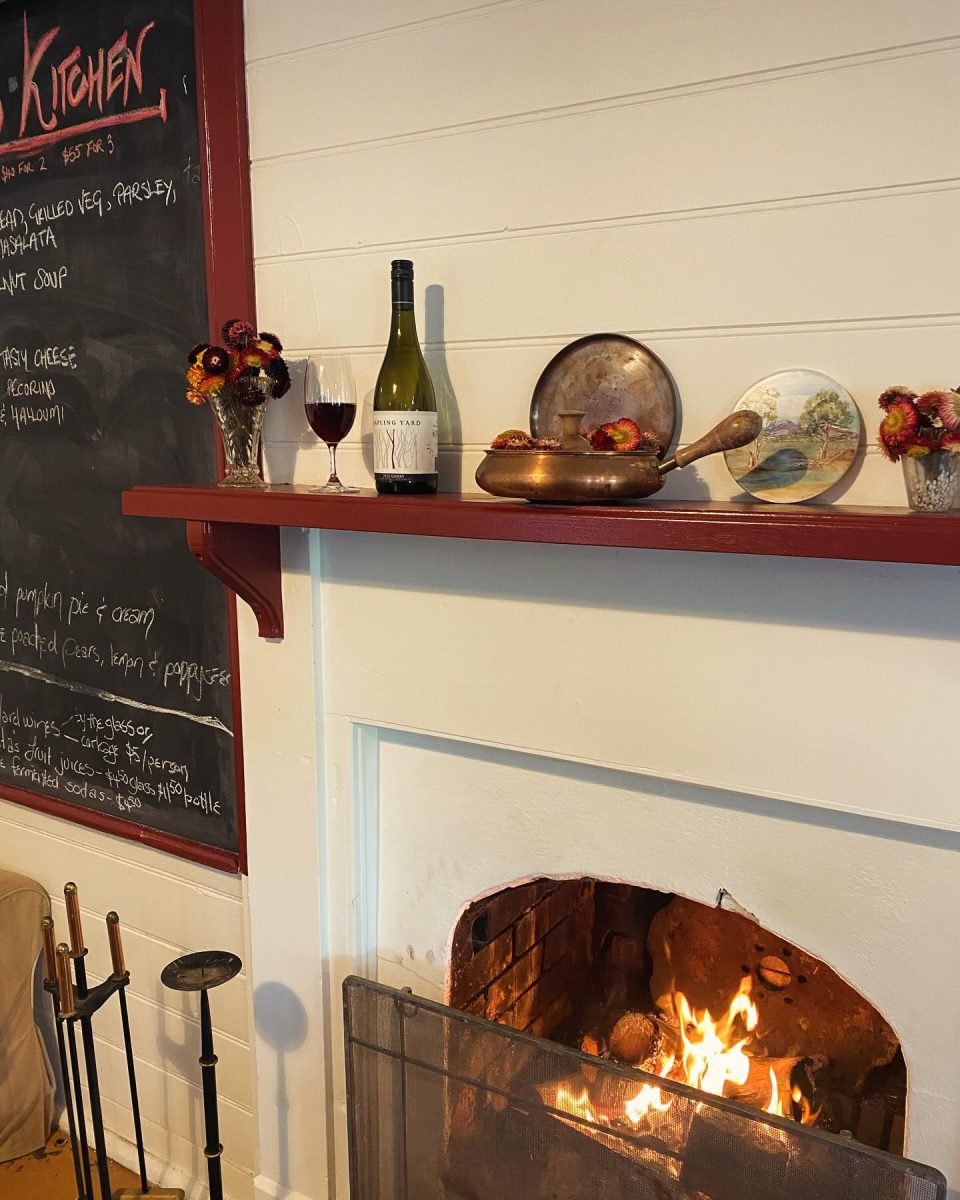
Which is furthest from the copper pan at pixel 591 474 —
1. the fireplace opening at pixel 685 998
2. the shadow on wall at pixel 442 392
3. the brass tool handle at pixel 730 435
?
the fireplace opening at pixel 685 998

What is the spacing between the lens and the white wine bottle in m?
1.24

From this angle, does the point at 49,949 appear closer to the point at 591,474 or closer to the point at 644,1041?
the point at 644,1041

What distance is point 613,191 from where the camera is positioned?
1.18m

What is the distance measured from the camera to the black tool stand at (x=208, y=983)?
1.47 m

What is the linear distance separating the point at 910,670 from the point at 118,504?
136 centimetres

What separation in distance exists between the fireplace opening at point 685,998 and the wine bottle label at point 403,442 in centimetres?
63

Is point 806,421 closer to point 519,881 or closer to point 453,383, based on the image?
point 453,383

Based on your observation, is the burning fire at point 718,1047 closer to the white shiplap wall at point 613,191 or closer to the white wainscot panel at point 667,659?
the white wainscot panel at point 667,659

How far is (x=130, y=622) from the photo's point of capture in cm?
180

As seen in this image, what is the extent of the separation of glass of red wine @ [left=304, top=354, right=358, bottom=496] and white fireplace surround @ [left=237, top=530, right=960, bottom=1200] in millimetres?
170

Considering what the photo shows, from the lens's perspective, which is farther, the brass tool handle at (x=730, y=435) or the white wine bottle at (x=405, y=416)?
the white wine bottle at (x=405, y=416)

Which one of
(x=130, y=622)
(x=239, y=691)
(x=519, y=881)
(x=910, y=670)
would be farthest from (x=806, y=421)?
(x=130, y=622)

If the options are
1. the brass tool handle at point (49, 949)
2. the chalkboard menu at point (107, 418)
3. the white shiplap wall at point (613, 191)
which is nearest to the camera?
the white shiplap wall at point (613, 191)

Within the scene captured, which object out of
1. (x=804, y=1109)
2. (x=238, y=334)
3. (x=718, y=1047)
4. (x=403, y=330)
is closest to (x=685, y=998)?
(x=718, y=1047)
